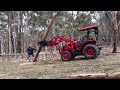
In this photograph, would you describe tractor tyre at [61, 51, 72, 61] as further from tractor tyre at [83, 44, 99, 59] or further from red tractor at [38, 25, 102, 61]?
tractor tyre at [83, 44, 99, 59]

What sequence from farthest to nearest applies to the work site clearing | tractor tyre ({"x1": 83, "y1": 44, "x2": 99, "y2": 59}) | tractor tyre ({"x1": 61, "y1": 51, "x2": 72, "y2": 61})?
1. tractor tyre ({"x1": 61, "y1": 51, "x2": 72, "y2": 61})
2. tractor tyre ({"x1": 83, "y1": 44, "x2": 99, "y2": 59})
3. the work site clearing

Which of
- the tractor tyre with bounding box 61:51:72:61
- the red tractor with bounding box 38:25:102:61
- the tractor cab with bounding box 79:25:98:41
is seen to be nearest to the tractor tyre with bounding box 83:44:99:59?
the red tractor with bounding box 38:25:102:61

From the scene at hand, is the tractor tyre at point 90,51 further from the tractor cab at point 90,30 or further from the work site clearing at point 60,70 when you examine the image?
the work site clearing at point 60,70

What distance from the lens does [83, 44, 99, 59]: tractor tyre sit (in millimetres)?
14772

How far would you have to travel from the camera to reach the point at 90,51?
1486 cm

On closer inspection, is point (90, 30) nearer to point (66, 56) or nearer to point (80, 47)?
point (80, 47)

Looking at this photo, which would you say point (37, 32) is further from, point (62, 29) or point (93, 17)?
point (93, 17)

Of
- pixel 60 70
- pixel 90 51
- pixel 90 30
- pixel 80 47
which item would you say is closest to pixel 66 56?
pixel 80 47

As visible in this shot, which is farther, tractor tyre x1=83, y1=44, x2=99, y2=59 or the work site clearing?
tractor tyre x1=83, y1=44, x2=99, y2=59
